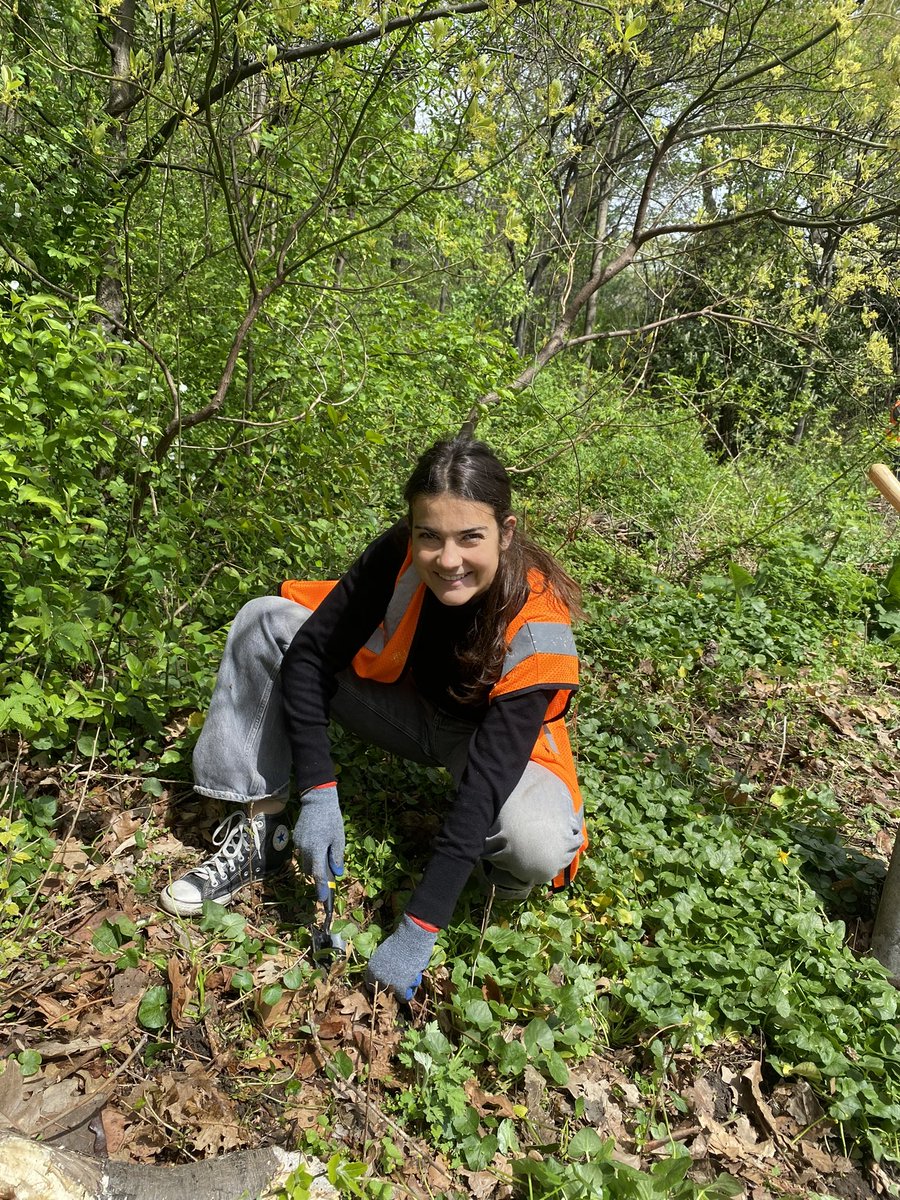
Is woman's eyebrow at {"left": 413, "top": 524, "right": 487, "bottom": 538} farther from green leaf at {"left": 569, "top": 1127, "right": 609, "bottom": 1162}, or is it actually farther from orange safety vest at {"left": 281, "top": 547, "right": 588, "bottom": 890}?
green leaf at {"left": 569, "top": 1127, "right": 609, "bottom": 1162}

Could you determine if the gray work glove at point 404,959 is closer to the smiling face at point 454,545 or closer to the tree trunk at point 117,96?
the smiling face at point 454,545

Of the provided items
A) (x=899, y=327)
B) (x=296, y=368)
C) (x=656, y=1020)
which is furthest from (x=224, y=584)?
(x=899, y=327)

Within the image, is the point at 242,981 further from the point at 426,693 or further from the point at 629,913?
the point at 629,913

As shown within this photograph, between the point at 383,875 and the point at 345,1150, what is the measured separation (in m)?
0.79

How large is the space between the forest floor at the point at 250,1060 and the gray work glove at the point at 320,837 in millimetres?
201

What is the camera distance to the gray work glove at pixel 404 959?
6.26 feet

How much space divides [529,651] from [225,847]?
1.08 m

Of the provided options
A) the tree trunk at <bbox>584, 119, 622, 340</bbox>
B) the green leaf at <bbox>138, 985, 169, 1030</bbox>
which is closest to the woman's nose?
the green leaf at <bbox>138, 985, 169, 1030</bbox>

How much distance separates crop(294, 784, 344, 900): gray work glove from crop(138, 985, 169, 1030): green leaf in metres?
0.45

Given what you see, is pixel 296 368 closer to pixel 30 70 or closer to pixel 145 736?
pixel 145 736

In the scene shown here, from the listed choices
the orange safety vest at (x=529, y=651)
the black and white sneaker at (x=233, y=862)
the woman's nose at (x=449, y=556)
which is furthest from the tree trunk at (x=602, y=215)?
the black and white sneaker at (x=233, y=862)

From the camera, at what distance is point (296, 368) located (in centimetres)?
297

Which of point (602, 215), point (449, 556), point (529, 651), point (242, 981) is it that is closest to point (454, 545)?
point (449, 556)

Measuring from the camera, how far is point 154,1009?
184 cm
